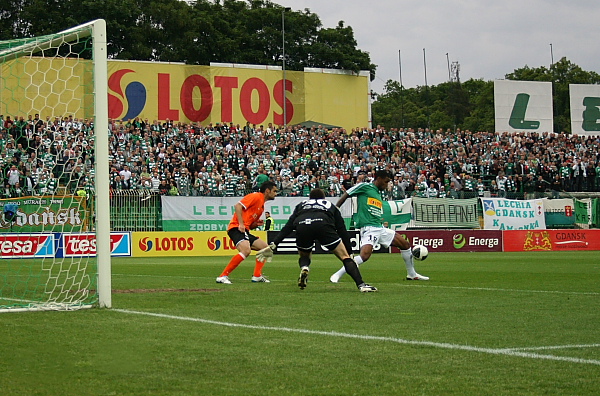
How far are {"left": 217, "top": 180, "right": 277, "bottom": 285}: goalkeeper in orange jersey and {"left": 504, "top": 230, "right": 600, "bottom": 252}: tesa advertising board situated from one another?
2504 centimetres

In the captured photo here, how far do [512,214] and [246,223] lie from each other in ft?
85.7

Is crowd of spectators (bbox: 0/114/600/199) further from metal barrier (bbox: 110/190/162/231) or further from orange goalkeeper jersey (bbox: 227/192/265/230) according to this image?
orange goalkeeper jersey (bbox: 227/192/265/230)

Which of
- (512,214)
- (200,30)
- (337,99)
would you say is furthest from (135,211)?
(200,30)

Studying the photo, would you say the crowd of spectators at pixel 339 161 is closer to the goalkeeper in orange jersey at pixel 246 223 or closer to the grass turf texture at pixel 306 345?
the goalkeeper in orange jersey at pixel 246 223

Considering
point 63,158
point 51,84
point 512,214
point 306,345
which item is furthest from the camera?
point 512,214

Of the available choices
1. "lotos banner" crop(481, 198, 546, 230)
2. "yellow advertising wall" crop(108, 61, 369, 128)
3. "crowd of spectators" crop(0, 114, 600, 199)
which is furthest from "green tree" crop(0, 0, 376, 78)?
"lotos banner" crop(481, 198, 546, 230)

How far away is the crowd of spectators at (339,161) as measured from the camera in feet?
118

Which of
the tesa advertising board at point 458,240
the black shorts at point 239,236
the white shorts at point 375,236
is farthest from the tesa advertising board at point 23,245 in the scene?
the tesa advertising board at point 458,240

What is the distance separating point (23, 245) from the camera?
76.2 feet

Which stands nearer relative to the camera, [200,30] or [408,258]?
[408,258]

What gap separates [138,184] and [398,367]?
94.5ft

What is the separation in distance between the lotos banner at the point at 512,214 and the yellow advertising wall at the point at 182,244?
11.3 metres

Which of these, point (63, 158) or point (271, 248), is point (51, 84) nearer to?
point (63, 158)

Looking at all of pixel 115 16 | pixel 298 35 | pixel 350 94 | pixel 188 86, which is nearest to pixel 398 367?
pixel 188 86
